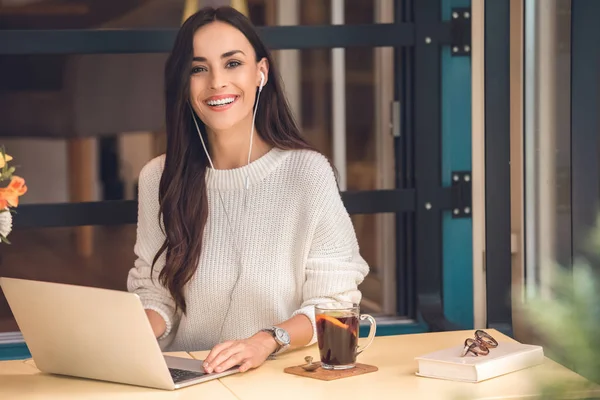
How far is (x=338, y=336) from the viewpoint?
1541mm

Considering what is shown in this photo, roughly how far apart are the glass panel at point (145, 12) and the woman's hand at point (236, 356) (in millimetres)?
1358

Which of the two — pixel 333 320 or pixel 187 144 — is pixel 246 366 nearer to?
pixel 333 320

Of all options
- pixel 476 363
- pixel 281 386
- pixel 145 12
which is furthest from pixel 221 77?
pixel 476 363

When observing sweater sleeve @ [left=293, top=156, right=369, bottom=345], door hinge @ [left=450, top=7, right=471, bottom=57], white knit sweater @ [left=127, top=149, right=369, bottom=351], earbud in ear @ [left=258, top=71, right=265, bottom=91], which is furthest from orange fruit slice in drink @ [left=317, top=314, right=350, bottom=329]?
door hinge @ [left=450, top=7, right=471, bottom=57]

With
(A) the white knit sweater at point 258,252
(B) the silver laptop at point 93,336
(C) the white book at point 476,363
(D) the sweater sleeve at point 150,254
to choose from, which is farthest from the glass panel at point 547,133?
(B) the silver laptop at point 93,336

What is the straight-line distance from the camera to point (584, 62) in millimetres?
1948

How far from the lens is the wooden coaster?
4.92 feet

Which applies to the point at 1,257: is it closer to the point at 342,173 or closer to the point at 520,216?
the point at 342,173

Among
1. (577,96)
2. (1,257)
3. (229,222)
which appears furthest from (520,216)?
(1,257)

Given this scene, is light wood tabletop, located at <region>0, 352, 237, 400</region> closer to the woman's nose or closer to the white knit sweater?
the white knit sweater

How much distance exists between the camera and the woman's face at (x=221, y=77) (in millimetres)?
2180

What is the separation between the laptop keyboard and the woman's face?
790mm

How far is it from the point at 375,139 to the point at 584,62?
99 cm

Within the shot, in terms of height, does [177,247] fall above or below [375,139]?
below
